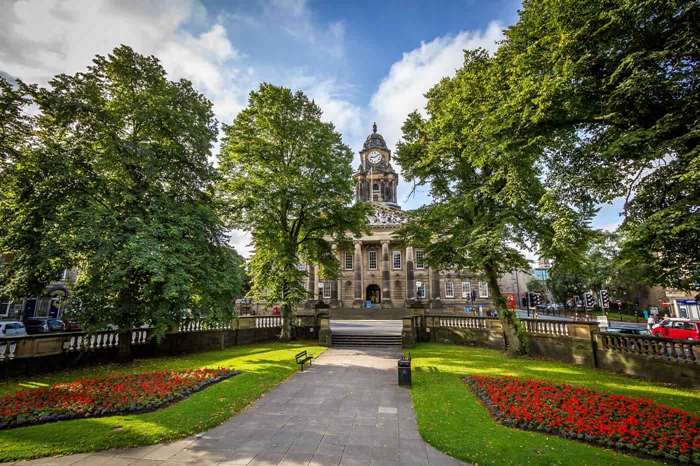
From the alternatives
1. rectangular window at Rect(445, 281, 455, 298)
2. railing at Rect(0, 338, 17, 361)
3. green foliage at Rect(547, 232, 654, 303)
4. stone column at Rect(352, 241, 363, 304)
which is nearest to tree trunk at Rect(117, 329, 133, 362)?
railing at Rect(0, 338, 17, 361)

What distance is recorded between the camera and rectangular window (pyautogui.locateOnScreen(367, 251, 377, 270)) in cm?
5672

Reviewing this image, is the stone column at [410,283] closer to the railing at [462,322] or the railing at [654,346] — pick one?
the railing at [462,322]

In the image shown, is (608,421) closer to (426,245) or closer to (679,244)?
(679,244)

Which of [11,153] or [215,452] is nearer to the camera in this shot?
[215,452]

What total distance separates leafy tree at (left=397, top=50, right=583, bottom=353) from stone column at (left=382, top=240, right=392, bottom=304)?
3233cm

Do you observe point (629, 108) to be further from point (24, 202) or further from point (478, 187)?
point (24, 202)

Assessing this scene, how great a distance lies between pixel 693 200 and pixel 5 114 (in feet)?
A: 68.9

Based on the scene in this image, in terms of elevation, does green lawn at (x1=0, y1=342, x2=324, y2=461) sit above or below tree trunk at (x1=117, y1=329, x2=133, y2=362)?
below

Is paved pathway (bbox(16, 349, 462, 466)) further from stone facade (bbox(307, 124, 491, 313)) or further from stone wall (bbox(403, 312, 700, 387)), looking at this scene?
stone facade (bbox(307, 124, 491, 313))

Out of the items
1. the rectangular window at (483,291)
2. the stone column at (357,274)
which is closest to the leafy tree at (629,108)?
the stone column at (357,274)

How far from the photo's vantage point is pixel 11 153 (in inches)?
436

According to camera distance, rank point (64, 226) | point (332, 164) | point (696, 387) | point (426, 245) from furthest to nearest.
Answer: point (332, 164) < point (426, 245) < point (64, 226) < point (696, 387)

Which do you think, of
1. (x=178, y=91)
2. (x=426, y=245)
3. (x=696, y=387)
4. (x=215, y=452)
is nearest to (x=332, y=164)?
(x=426, y=245)

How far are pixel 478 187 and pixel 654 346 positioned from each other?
29.9ft
